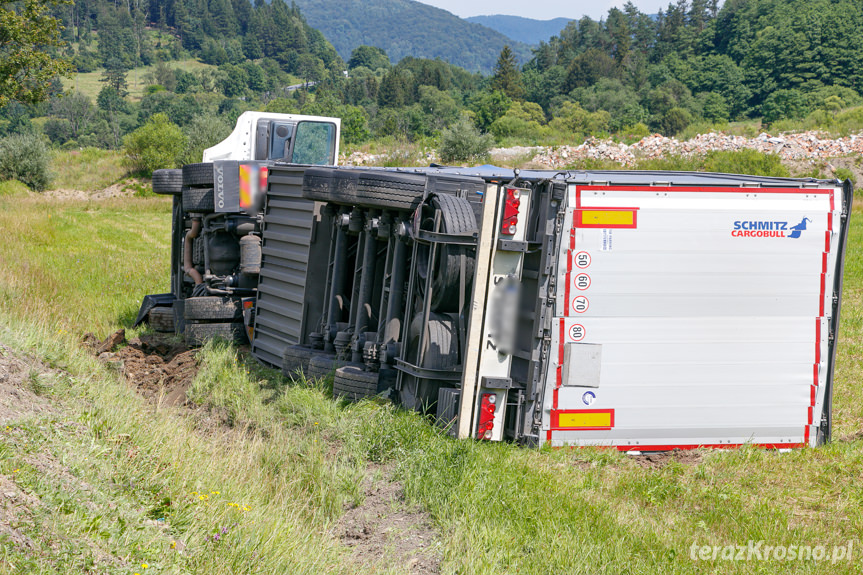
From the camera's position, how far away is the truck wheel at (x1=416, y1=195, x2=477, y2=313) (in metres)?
6.32

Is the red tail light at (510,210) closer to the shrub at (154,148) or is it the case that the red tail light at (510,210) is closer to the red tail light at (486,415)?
the red tail light at (486,415)

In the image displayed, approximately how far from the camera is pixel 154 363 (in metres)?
9.32

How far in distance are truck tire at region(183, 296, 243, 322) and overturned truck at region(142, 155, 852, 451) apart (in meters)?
3.36

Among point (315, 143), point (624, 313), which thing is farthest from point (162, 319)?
point (624, 313)

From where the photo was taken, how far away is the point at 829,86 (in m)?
96.7

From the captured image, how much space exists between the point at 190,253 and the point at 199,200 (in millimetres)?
927

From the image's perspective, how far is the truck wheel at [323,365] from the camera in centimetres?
738

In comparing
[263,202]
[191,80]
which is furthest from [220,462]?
[191,80]

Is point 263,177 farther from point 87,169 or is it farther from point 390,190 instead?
point 87,169

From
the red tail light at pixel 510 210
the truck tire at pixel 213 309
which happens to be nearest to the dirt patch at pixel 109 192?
the truck tire at pixel 213 309

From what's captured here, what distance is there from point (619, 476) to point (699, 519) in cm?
73

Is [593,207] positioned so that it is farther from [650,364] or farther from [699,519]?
[699,519]

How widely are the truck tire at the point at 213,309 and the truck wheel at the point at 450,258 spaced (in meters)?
3.82
